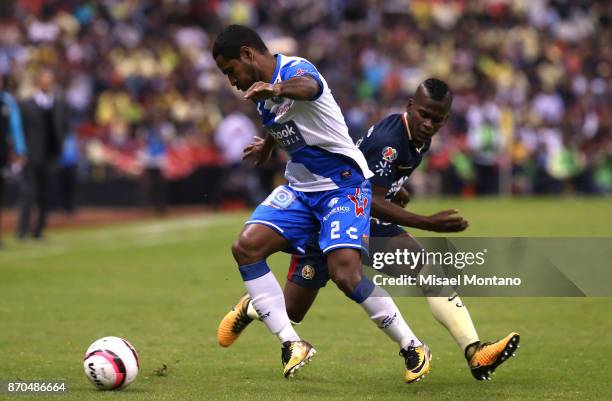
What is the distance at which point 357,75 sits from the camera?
3525 cm

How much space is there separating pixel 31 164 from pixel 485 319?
9.62 meters

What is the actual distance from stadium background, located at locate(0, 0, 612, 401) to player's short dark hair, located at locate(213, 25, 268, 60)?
2.13 m

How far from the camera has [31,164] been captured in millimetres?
18797

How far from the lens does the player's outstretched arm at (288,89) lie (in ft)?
23.4

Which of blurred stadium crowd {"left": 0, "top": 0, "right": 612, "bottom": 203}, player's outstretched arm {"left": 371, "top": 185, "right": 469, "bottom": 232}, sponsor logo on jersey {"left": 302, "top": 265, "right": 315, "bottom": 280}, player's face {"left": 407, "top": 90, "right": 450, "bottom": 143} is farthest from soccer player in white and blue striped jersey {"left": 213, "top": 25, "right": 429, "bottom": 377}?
blurred stadium crowd {"left": 0, "top": 0, "right": 612, "bottom": 203}

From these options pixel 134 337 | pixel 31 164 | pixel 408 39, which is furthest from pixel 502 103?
pixel 134 337

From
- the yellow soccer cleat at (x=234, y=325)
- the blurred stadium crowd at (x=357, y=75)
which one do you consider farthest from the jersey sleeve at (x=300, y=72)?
the blurred stadium crowd at (x=357, y=75)

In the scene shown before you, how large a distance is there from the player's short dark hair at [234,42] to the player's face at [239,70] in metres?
0.03

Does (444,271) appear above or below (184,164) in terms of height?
above

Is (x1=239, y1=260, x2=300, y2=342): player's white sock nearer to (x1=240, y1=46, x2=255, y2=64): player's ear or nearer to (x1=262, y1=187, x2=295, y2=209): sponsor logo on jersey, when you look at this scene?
(x1=262, y1=187, x2=295, y2=209): sponsor logo on jersey

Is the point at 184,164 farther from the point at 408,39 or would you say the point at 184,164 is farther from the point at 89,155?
the point at 408,39

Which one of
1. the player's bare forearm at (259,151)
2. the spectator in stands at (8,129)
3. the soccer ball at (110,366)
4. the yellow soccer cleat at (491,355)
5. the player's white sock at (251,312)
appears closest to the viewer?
the soccer ball at (110,366)

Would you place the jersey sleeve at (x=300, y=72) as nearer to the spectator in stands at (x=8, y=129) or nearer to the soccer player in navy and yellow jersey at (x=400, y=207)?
the soccer player in navy and yellow jersey at (x=400, y=207)

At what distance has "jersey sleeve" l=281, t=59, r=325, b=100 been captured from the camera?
761 cm
